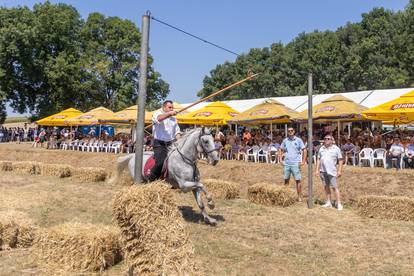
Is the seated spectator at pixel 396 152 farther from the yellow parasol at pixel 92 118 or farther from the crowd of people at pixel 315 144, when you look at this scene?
the yellow parasol at pixel 92 118

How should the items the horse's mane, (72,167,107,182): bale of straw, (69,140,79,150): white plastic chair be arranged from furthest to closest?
1. (69,140,79,150): white plastic chair
2. (72,167,107,182): bale of straw
3. the horse's mane

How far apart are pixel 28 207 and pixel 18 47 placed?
4138 centimetres

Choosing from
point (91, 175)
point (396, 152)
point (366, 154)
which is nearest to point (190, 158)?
point (91, 175)

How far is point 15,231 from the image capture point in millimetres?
7672

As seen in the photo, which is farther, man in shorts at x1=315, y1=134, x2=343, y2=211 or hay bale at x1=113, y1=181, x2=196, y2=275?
man in shorts at x1=315, y1=134, x2=343, y2=211

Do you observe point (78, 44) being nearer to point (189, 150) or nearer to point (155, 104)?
point (155, 104)

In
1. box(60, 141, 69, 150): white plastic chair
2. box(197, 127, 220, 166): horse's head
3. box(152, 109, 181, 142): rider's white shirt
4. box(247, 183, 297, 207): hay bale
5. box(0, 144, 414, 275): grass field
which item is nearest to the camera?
box(0, 144, 414, 275): grass field

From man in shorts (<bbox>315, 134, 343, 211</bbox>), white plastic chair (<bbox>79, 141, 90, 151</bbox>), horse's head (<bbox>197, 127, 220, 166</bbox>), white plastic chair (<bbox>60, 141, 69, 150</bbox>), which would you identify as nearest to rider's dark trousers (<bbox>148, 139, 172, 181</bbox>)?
horse's head (<bbox>197, 127, 220, 166</bbox>)

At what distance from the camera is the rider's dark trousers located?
33.3ft

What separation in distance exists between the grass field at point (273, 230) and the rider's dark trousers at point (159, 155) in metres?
1.35

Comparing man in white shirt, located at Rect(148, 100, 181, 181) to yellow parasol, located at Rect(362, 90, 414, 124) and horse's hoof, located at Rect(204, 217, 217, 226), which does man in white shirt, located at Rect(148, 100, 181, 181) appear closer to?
horse's hoof, located at Rect(204, 217, 217, 226)

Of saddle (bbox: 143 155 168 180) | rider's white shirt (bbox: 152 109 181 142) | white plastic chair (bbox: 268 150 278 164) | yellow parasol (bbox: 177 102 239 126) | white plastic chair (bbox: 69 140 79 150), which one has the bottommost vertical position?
saddle (bbox: 143 155 168 180)

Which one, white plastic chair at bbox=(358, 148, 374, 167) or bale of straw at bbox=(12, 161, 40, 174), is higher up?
white plastic chair at bbox=(358, 148, 374, 167)

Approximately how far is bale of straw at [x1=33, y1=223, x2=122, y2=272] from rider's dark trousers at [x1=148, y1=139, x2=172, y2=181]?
11.3ft
